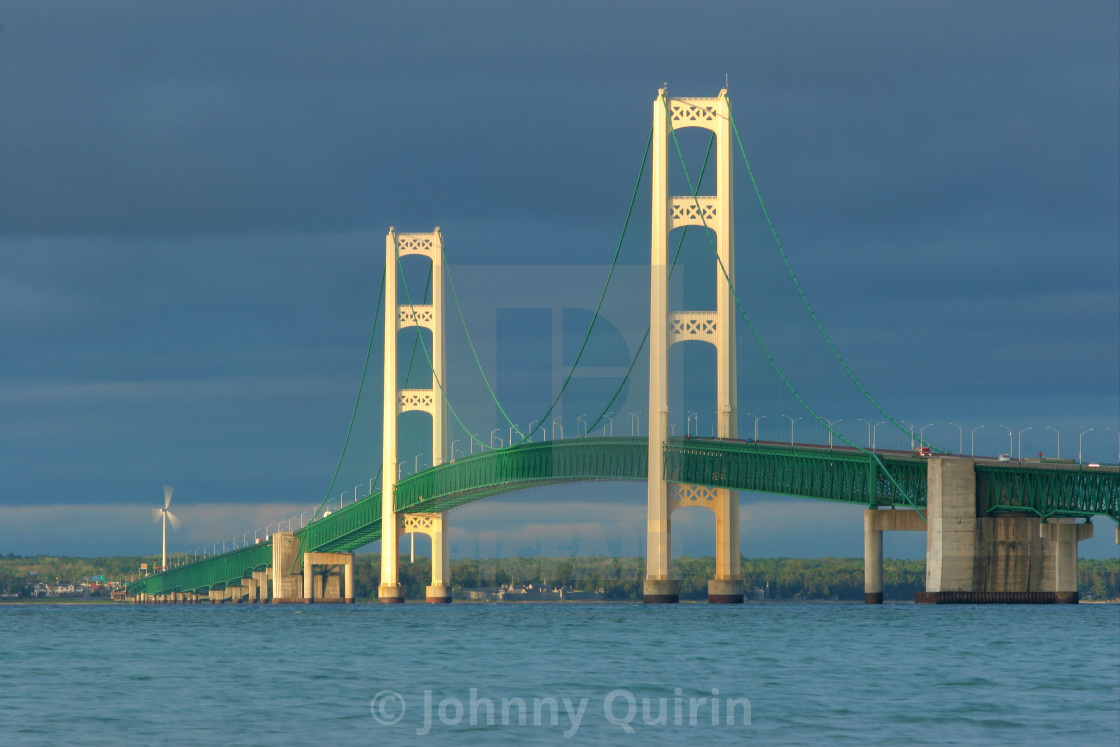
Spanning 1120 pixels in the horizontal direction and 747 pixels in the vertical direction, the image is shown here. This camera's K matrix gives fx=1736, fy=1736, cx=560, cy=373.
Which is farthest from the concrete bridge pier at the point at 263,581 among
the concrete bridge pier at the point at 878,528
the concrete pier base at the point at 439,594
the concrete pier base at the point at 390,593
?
the concrete bridge pier at the point at 878,528

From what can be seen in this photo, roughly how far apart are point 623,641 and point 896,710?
1959 centimetres

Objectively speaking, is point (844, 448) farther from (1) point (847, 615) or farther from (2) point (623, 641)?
(2) point (623, 641)

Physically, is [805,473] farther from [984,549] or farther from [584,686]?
[584,686]

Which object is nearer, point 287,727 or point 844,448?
point 287,727

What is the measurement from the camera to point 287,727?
82.5 ft

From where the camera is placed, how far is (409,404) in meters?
112

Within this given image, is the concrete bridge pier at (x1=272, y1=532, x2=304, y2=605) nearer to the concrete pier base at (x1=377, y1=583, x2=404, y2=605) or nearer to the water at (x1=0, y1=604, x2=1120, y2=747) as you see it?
the concrete pier base at (x1=377, y1=583, x2=404, y2=605)

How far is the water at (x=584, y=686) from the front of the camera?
24.3 m

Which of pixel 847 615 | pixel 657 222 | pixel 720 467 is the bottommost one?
pixel 847 615

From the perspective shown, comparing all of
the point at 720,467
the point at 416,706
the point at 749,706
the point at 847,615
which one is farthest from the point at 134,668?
the point at 720,467

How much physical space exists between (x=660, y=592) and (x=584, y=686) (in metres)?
44.4

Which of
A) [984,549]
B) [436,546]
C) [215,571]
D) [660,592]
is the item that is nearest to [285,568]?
[215,571]

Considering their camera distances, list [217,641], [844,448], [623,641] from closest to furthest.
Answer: [623,641], [217,641], [844,448]

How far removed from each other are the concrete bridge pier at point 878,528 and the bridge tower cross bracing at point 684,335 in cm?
666
